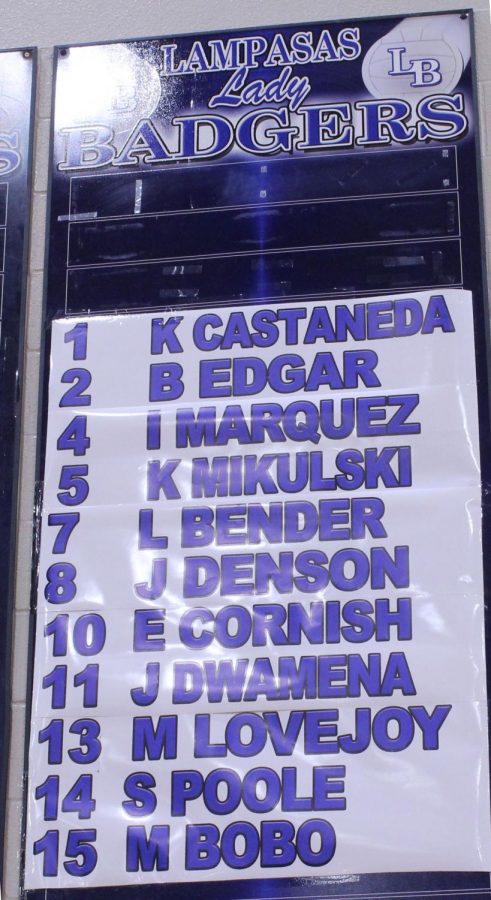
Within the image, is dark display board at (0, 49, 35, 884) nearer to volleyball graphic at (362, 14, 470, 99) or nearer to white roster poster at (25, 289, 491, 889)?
white roster poster at (25, 289, 491, 889)

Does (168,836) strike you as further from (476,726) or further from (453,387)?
(453,387)

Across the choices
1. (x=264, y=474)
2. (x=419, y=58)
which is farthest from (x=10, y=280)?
(x=419, y=58)

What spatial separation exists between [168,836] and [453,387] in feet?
3.48

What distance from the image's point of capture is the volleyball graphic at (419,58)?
3.01 metres

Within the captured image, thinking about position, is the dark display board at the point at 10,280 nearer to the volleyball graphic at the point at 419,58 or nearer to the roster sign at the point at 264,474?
the roster sign at the point at 264,474

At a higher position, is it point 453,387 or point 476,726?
point 453,387

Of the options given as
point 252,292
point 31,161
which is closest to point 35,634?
point 252,292

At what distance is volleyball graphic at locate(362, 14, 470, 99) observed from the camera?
3006 millimetres

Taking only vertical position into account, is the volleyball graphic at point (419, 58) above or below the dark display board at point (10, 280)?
above

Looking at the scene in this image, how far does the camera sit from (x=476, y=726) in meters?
2.51

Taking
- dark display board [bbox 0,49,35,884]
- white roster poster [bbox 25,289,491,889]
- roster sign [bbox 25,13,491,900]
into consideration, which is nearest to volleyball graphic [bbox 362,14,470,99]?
roster sign [bbox 25,13,491,900]

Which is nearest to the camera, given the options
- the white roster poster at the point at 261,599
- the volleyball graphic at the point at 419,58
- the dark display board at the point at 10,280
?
the white roster poster at the point at 261,599

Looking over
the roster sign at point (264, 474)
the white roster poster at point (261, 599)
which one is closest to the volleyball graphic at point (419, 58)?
the roster sign at point (264, 474)

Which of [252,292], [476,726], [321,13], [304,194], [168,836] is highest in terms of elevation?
[321,13]
